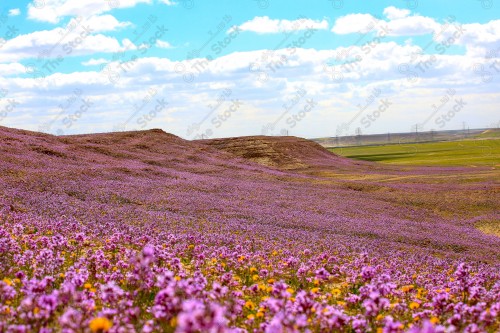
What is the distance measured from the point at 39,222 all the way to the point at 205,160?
166 ft

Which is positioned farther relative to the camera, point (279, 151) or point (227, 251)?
point (279, 151)

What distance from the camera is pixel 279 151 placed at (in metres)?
95.4

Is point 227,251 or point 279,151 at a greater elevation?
point 279,151

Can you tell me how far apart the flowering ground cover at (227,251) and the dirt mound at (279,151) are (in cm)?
2942

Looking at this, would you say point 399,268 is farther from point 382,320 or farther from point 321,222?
point 321,222

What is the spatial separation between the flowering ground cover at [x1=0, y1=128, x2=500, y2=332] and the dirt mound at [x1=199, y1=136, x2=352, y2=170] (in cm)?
2942

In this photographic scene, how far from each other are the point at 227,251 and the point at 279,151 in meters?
80.7

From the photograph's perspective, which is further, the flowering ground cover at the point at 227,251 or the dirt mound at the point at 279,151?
the dirt mound at the point at 279,151

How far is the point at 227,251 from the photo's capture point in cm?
1523

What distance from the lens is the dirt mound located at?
88.8 m

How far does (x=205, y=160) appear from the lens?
6762cm

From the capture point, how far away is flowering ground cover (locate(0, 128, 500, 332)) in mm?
6945

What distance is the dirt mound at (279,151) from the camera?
291 feet

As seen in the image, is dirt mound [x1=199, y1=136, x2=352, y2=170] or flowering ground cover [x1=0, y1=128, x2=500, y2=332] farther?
dirt mound [x1=199, y1=136, x2=352, y2=170]
